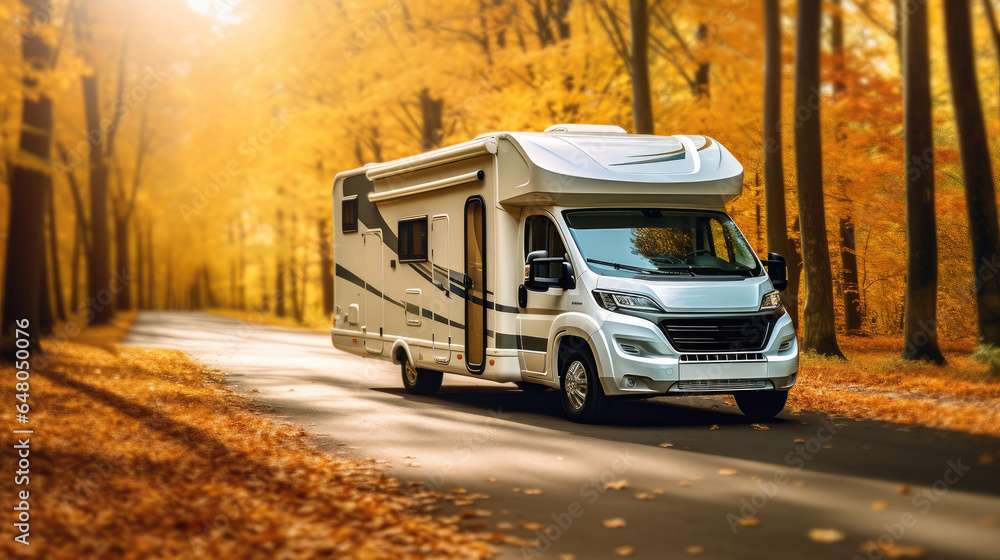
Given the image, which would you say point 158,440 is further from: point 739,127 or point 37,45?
point 739,127

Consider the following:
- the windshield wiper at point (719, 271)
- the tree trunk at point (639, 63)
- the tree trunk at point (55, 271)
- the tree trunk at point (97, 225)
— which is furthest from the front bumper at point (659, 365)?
the tree trunk at point (55, 271)

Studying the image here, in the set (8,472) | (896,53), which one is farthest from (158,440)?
(896,53)

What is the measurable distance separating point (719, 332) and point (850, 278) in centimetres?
985

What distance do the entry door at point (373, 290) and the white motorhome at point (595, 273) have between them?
129cm

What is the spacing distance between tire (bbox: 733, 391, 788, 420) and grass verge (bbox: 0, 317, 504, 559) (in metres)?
4.83

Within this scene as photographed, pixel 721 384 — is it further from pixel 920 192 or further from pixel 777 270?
pixel 920 192

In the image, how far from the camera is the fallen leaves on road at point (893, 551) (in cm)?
568

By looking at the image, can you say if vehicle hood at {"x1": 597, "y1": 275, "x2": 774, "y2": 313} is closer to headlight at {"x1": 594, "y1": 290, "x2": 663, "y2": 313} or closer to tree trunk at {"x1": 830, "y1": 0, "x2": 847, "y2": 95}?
headlight at {"x1": 594, "y1": 290, "x2": 663, "y2": 313}

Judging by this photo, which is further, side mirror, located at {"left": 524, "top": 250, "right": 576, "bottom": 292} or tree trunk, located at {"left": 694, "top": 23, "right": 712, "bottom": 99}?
tree trunk, located at {"left": 694, "top": 23, "right": 712, "bottom": 99}

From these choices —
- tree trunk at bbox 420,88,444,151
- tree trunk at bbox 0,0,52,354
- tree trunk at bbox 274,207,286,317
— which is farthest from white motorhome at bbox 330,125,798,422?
tree trunk at bbox 274,207,286,317

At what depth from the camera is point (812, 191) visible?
1723 cm

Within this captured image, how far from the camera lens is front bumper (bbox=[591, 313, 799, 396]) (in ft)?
34.0

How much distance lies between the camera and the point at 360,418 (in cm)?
1196

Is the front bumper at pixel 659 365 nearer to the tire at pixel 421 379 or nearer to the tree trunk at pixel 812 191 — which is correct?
the tire at pixel 421 379
